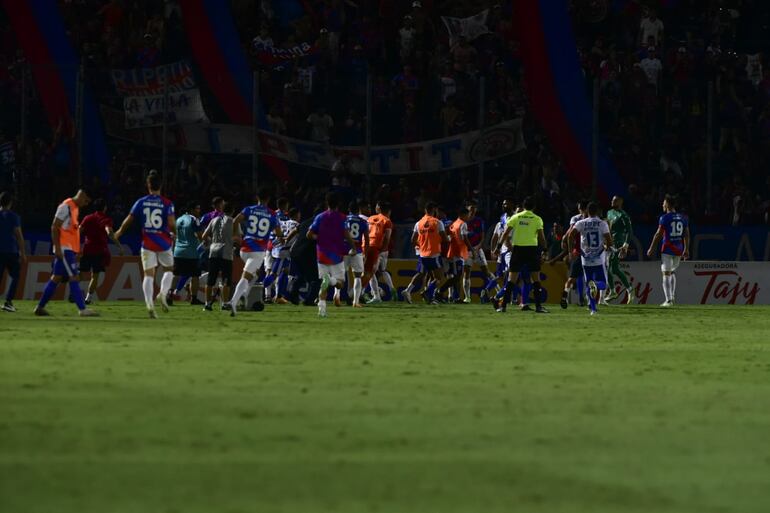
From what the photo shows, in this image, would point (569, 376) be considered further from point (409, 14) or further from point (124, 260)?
point (409, 14)

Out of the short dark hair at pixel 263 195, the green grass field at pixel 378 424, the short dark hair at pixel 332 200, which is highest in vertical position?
the short dark hair at pixel 263 195

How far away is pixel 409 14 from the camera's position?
131ft

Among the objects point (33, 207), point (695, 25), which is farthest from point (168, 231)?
point (695, 25)

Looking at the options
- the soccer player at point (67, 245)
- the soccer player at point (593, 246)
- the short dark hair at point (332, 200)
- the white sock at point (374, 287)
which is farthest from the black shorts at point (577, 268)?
the soccer player at point (67, 245)

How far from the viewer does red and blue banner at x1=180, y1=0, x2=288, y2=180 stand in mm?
32906

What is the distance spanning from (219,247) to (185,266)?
1.78 meters

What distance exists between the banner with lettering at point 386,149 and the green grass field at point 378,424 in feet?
43.3

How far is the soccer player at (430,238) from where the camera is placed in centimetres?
3247

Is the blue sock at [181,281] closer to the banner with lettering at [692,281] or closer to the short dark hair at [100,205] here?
the short dark hair at [100,205]

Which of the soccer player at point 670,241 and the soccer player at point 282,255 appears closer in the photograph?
the soccer player at point 282,255

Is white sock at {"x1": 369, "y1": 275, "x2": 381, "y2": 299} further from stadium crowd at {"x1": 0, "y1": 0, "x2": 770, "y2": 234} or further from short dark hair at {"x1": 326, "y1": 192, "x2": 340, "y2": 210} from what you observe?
short dark hair at {"x1": 326, "y1": 192, "x2": 340, "y2": 210}

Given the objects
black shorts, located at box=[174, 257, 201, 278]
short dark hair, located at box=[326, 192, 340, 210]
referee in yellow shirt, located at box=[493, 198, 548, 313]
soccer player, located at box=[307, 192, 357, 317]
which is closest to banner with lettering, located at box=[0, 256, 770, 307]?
black shorts, located at box=[174, 257, 201, 278]

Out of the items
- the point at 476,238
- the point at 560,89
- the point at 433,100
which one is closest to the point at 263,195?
the point at 433,100

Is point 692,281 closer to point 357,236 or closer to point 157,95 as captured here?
point 357,236
